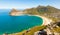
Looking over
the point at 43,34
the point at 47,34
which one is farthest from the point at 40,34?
the point at 47,34

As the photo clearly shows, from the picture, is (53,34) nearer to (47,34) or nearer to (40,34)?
(47,34)

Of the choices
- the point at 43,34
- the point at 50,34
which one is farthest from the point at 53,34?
the point at 43,34

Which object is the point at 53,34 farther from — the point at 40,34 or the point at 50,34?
the point at 40,34

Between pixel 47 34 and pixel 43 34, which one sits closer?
pixel 47 34

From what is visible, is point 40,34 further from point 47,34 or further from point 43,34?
point 47,34

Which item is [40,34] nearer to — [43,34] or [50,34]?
[43,34]

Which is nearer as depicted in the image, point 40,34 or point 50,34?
point 50,34

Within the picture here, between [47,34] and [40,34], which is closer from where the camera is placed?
[47,34]
